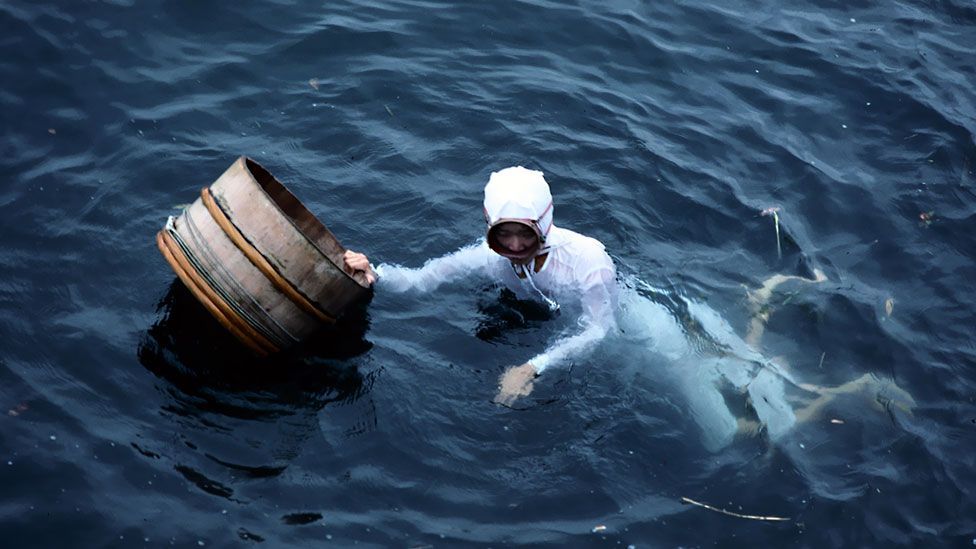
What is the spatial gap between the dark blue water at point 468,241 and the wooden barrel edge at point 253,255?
93cm

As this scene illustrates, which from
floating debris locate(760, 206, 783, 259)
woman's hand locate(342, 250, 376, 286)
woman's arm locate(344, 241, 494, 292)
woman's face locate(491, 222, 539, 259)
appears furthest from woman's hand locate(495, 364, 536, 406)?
floating debris locate(760, 206, 783, 259)

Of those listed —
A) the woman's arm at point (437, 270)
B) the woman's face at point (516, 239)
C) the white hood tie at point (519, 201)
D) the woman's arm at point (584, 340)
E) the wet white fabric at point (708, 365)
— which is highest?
the white hood tie at point (519, 201)

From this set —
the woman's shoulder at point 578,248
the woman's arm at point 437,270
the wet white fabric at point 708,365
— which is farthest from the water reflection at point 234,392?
the wet white fabric at point 708,365

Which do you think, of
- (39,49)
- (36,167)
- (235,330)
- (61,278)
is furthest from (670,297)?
(39,49)

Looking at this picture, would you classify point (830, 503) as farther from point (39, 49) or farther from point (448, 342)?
point (39, 49)

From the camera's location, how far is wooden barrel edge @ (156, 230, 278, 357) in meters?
5.93

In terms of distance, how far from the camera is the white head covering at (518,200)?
6.43 meters

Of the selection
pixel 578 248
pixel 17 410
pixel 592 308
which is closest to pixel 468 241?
pixel 578 248

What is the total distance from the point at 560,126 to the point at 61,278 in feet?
15.3

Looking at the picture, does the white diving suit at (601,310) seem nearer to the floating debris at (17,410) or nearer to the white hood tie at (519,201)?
the white hood tie at (519,201)

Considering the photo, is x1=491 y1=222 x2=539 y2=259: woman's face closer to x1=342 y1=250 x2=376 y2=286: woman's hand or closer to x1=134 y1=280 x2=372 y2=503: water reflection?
x1=342 y1=250 x2=376 y2=286: woman's hand

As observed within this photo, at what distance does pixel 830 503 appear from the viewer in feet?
21.1

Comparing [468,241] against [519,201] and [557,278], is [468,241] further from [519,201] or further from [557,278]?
[519,201]

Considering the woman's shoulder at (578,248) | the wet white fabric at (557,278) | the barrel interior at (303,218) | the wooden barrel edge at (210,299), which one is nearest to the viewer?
the wooden barrel edge at (210,299)
